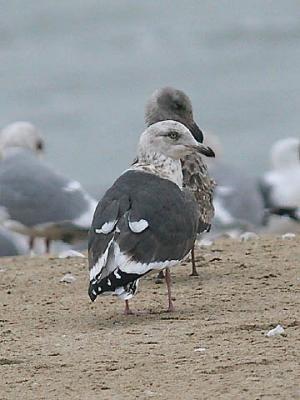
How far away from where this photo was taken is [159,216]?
6.88m

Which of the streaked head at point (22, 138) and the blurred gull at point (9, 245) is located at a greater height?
the streaked head at point (22, 138)

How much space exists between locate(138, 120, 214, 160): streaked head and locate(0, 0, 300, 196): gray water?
12102 mm

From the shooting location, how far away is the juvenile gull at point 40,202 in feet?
40.6

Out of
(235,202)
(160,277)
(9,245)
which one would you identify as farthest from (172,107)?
(235,202)

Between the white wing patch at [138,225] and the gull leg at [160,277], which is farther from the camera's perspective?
the gull leg at [160,277]

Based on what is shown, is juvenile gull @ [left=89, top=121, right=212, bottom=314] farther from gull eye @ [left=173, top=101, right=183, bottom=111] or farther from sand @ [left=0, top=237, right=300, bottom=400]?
gull eye @ [left=173, top=101, right=183, bottom=111]

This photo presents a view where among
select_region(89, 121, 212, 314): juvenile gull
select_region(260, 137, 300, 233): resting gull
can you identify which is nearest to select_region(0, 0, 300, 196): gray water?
select_region(260, 137, 300, 233): resting gull

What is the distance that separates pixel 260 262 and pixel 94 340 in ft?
7.63

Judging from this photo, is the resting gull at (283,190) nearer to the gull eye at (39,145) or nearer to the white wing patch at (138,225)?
the gull eye at (39,145)

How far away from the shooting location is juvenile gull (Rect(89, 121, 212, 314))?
21.5ft

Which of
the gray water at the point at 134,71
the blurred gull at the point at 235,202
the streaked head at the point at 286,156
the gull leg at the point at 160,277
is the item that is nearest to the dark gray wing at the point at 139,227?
the gull leg at the point at 160,277

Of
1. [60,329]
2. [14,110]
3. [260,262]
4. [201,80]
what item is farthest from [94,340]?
[201,80]

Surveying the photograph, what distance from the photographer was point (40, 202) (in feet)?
40.7

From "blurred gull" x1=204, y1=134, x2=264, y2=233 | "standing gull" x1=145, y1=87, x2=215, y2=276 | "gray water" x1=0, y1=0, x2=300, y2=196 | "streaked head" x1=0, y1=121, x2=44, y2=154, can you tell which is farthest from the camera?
"gray water" x1=0, y1=0, x2=300, y2=196
